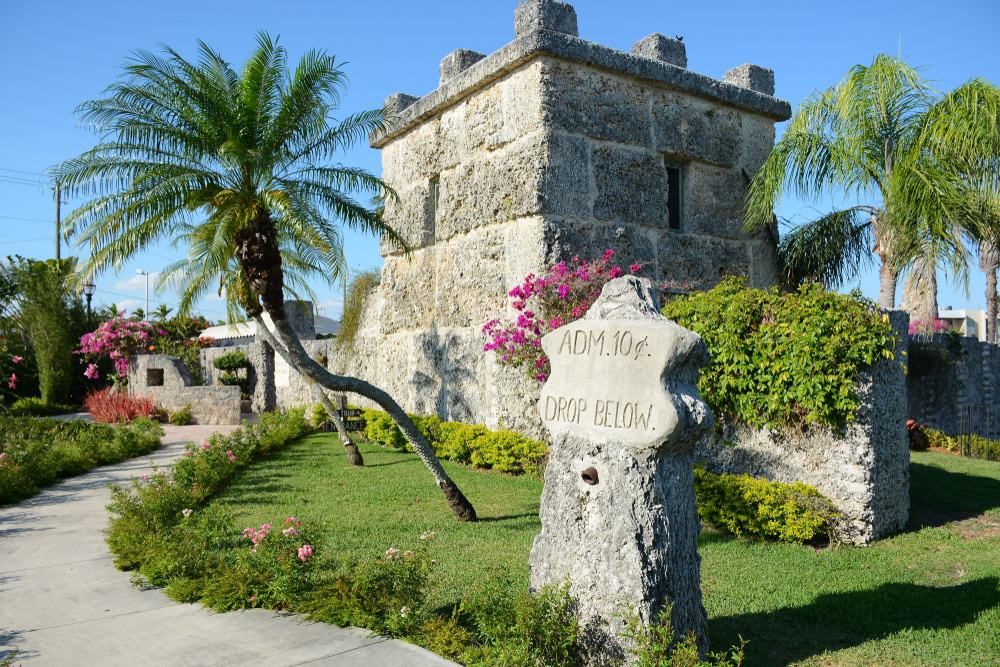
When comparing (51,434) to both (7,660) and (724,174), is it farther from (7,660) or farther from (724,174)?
(724,174)

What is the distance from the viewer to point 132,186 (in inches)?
371

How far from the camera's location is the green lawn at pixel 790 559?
4.72 m

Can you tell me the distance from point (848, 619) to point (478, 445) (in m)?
6.38

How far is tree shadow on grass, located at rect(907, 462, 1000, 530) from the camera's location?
7.83 metres

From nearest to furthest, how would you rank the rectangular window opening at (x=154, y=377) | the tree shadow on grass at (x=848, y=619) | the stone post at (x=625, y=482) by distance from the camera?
the stone post at (x=625, y=482), the tree shadow on grass at (x=848, y=619), the rectangular window opening at (x=154, y=377)

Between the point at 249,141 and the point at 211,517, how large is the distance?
504 centimetres

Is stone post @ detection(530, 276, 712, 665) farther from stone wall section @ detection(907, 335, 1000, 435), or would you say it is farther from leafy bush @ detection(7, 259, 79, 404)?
leafy bush @ detection(7, 259, 79, 404)

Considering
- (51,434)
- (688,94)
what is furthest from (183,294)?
(688,94)

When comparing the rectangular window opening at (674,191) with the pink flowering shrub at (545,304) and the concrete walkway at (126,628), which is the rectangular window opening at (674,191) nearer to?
the pink flowering shrub at (545,304)

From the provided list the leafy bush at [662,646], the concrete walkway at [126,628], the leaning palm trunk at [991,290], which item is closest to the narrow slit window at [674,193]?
the leafy bush at [662,646]

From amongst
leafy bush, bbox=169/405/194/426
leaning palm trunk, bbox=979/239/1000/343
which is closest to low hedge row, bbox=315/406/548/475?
leafy bush, bbox=169/405/194/426

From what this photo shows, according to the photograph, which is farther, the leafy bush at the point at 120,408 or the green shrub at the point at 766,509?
the leafy bush at the point at 120,408

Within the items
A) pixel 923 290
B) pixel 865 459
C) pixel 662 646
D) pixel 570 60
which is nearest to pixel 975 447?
pixel 923 290

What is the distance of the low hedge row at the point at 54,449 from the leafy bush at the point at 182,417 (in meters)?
2.36
